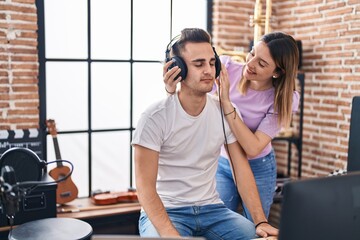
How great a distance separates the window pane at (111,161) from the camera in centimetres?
339

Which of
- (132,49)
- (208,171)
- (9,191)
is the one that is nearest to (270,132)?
(208,171)

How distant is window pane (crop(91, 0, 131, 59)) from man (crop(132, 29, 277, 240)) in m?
1.55

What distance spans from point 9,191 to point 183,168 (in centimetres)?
101

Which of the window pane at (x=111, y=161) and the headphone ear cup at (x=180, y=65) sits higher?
the headphone ear cup at (x=180, y=65)

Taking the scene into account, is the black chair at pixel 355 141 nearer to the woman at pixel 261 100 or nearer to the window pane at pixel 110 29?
the woman at pixel 261 100

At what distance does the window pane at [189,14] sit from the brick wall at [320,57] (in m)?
0.11

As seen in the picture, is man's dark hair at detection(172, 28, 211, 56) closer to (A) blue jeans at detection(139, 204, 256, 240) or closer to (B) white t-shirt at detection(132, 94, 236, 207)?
(B) white t-shirt at detection(132, 94, 236, 207)

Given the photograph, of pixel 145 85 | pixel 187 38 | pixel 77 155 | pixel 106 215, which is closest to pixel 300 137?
pixel 145 85

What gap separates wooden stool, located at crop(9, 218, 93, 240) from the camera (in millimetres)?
1810

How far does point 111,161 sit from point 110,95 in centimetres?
52

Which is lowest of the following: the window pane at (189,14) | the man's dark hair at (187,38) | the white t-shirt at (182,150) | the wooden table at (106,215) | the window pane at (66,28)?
the wooden table at (106,215)

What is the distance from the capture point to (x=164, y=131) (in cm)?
183

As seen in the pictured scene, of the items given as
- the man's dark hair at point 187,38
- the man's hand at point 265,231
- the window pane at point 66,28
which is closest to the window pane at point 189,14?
the window pane at point 66,28

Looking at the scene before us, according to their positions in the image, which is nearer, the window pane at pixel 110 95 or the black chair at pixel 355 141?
the black chair at pixel 355 141
